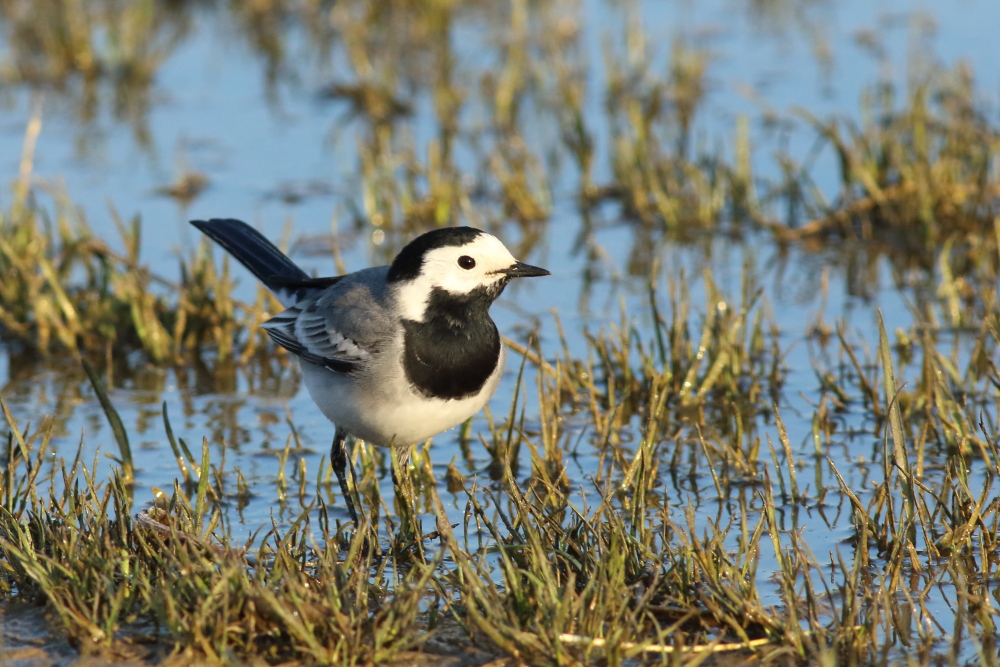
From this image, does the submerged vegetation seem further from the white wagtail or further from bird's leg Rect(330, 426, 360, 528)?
the white wagtail

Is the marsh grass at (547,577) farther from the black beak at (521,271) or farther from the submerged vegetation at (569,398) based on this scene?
the black beak at (521,271)

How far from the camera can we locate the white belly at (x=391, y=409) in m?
5.64

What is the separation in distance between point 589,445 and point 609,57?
596cm

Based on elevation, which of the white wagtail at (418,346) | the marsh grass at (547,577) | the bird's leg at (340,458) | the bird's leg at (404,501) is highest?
the white wagtail at (418,346)

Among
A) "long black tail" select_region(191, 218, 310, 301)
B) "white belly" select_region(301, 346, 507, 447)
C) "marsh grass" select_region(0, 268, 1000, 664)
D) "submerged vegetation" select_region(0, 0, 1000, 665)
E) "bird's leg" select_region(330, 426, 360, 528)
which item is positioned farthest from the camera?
"long black tail" select_region(191, 218, 310, 301)

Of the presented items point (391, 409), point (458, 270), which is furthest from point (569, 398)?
point (391, 409)

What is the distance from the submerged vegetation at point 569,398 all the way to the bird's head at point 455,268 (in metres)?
0.38

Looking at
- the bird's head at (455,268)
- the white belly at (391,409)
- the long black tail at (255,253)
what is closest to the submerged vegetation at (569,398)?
the white belly at (391,409)

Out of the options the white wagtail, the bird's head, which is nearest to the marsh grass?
the white wagtail

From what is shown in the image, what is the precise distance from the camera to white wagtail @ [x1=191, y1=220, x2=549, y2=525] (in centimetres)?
567

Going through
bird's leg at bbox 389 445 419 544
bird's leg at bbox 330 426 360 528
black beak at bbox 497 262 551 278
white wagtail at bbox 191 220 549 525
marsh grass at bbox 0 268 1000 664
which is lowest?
marsh grass at bbox 0 268 1000 664

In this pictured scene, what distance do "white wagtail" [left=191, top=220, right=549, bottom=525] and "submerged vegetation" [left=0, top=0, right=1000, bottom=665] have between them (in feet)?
0.95

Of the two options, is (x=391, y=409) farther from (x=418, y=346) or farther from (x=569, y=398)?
(x=569, y=398)

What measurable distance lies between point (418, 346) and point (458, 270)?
358mm
